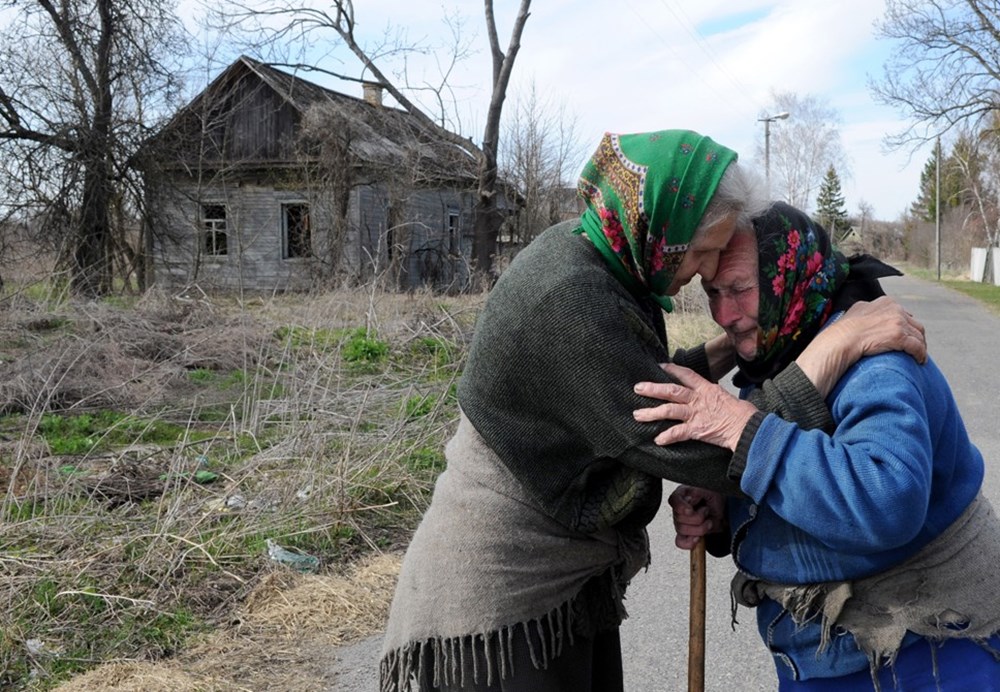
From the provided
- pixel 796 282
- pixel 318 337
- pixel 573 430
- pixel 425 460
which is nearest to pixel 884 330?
pixel 796 282

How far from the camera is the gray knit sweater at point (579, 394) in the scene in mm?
1645

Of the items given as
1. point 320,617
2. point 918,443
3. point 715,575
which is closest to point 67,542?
point 320,617

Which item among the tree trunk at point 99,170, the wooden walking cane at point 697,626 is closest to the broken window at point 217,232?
the tree trunk at point 99,170

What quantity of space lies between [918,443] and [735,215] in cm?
54

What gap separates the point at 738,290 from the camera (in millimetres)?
1853

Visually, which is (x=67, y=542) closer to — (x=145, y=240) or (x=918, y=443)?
(x=918, y=443)

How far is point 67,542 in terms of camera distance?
433 centimetres

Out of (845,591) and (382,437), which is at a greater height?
(845,591)

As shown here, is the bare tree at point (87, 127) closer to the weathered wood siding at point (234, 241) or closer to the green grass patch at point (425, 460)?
the weathered wood siding at point (234, 241)

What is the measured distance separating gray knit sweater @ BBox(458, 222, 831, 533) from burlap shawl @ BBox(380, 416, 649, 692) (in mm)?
77

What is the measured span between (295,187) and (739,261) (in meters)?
24.5

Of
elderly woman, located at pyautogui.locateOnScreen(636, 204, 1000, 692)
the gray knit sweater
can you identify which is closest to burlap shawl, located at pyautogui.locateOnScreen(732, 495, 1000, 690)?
elderly woman, located at pyautogui.locateOnScreen(636, 204, 1000, 692)

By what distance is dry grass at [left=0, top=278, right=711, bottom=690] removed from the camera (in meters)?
3.71

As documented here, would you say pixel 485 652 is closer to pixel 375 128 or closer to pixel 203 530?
pixel 203 530
